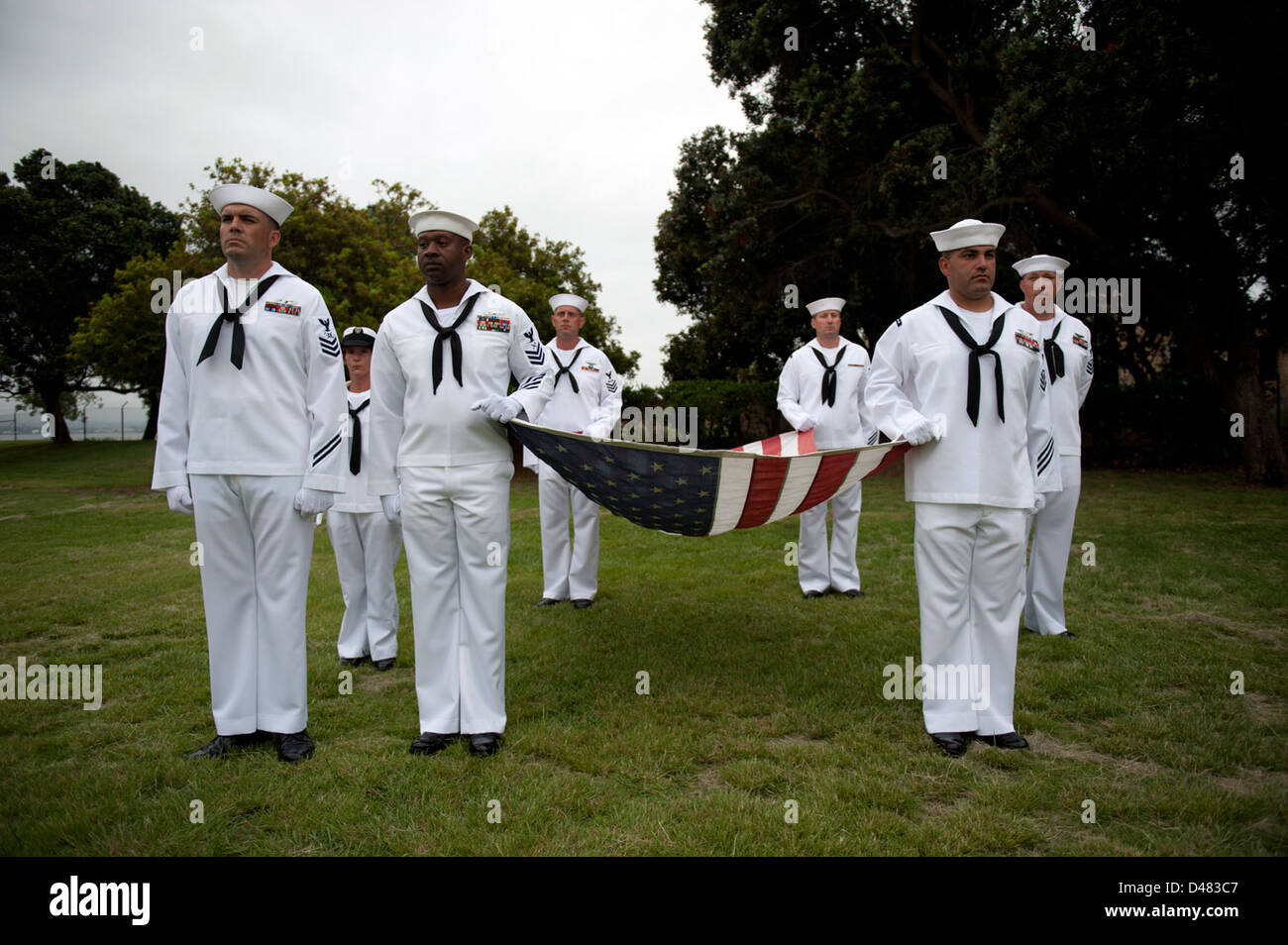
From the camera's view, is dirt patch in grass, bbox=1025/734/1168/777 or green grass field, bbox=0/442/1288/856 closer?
green grass field, bbox=0/442/1288/856

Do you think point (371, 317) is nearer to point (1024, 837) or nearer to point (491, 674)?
point (491, 674)

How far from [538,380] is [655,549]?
6.21 m

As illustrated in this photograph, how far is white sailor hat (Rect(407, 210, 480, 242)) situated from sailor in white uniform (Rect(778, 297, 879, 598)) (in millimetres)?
4307

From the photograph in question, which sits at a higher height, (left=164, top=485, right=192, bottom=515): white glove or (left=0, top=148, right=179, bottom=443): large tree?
(left=0, top=148, right=179, bottom=443): large tree

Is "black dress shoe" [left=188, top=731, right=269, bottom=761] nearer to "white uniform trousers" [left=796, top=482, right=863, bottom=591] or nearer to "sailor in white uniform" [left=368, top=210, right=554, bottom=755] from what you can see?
"sailor in white uniform" [left=368, top=210, right=554, bottom=755]

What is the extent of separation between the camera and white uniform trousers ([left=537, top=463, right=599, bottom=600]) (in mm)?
8070

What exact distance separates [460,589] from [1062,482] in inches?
188

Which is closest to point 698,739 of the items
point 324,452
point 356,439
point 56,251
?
point 324,452

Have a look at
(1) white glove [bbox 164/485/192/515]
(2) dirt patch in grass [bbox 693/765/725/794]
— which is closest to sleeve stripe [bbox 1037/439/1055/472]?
(2) dirt patch in grass [bbox 693/765/725/794]

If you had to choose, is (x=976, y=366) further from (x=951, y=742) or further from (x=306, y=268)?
→ (x=306, y=268)

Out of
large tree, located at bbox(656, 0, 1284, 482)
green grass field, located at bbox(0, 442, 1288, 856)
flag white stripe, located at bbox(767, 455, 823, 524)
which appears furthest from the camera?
large tree, located at bbox(656, 0, 1284, 482)

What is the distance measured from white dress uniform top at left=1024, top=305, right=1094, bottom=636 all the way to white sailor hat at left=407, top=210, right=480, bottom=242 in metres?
4.55

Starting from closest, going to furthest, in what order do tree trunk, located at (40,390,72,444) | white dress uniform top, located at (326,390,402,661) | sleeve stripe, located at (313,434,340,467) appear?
sleeve stripe, located at (313,434,340,467) < white dress uniform top, located at (326,390,402,661) < tree trunk, located at (40,390,72,444)

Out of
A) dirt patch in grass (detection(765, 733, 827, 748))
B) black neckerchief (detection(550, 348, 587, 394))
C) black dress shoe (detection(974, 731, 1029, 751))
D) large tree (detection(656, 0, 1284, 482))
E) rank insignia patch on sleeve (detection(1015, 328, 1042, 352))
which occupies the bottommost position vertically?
dirt patch in grass (detection(765, 733, 827, 748))
